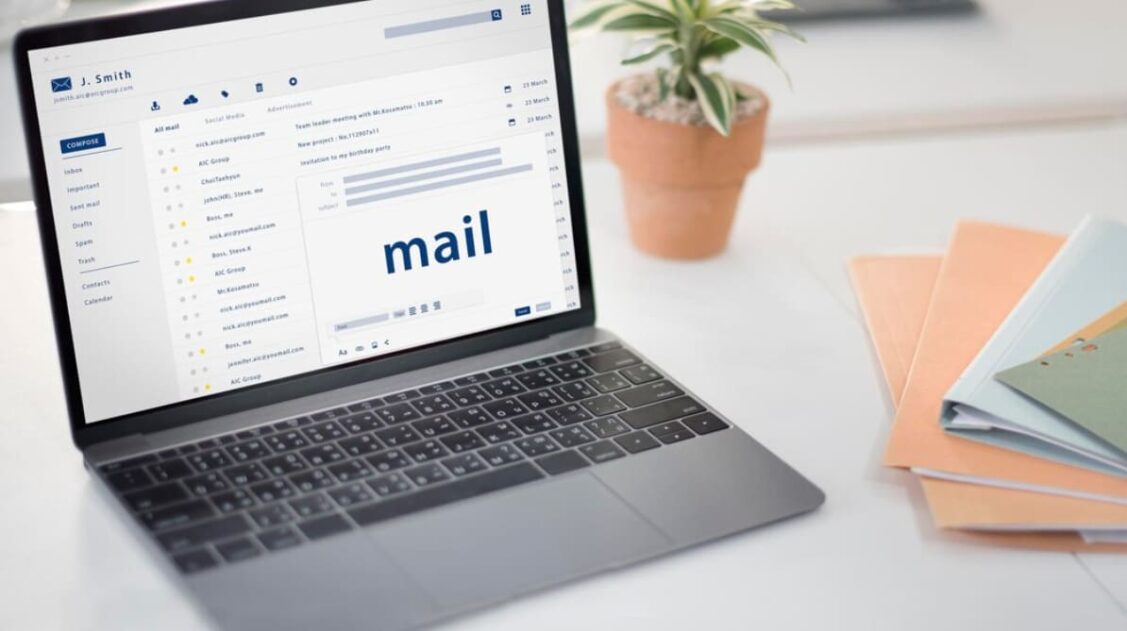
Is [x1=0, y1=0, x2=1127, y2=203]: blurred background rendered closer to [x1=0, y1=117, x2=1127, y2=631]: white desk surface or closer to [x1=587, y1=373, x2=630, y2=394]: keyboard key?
[x1=0, y1=117, x2=1127, y2=631]: white desk surface

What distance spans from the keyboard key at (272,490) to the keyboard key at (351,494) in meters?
0.03

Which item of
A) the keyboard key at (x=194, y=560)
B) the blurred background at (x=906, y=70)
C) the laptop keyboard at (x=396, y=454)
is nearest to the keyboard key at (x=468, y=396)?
the laptop keyboard at (x=396, y=454)

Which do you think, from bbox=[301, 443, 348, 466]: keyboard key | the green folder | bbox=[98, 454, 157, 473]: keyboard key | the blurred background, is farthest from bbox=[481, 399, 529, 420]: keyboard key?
the blurred background

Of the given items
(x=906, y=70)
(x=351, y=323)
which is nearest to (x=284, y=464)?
(x=351, y=323)

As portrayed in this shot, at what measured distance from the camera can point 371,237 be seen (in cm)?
93

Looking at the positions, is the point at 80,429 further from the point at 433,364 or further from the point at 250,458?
the point at 433,364

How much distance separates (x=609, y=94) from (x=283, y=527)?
53cm

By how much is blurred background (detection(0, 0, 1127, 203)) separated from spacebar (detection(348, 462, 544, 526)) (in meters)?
0.56

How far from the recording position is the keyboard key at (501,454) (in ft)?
2.81

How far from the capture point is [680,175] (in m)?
1.13

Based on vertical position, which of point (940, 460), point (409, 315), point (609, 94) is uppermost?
point (609, 94)

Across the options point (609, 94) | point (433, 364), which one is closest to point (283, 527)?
point (433, 364)

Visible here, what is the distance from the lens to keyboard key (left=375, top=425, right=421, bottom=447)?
0.87 metres

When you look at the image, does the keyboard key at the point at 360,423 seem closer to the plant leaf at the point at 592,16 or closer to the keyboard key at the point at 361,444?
the keyboard key at the point at 361,444
